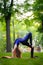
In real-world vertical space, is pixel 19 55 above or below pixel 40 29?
below

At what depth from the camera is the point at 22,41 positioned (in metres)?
8.66

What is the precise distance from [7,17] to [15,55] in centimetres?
490

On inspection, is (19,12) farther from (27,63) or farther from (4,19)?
(27,63)

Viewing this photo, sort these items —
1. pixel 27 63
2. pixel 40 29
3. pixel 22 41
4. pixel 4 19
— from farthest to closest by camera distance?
pixel 4 19, pixel 40 29, pixel 22 41, pixel 27 63

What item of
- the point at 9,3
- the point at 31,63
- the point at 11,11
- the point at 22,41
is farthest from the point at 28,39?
the point at 9,3

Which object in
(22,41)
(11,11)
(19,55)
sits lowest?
(19,55)

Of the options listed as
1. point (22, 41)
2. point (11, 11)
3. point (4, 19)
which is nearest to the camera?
point (22, 41)

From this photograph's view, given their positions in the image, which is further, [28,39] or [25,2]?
[25,2]

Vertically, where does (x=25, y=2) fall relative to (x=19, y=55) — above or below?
above

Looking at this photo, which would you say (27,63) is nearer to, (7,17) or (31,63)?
(31,63)

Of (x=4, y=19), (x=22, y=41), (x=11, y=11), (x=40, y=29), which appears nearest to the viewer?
(x=22, y=41)

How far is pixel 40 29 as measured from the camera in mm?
9227

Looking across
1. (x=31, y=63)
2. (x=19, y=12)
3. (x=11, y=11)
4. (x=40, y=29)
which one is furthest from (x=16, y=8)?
(x=31, y=63)

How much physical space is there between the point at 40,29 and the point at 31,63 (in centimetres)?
251
